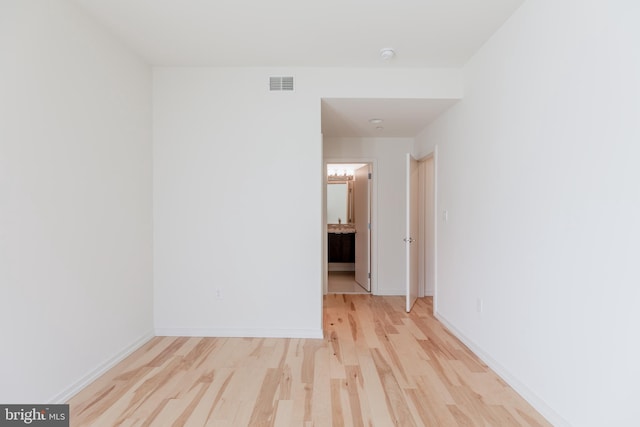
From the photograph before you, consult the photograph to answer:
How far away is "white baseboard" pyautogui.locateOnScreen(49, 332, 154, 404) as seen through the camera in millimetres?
2008

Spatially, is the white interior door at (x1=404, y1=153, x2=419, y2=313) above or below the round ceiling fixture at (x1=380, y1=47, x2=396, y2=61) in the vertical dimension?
below

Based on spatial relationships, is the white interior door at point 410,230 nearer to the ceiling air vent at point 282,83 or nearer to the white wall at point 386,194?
the white wall at point 386,194

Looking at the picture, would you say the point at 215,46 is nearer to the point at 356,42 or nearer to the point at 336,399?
the point at 356,42

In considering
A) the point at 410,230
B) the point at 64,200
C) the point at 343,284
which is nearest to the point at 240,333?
the point at 64,200

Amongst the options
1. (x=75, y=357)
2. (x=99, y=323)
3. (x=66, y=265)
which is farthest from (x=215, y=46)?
(x=75, y=357)

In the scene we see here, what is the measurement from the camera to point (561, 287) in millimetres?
1757

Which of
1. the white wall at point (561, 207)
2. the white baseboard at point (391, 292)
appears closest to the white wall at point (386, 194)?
the white baseboard at point (391, 292)

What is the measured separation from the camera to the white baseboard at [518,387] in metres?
1.79

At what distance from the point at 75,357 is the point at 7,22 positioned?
80.7 inches

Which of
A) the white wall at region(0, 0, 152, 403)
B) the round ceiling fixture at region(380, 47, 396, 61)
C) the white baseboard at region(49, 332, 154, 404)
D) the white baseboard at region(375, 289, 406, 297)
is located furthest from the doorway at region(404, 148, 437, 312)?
the white wall at region(0, 0, 152, 403)

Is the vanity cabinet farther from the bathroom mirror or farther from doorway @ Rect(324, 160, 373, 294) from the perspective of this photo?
the bathroom mirror

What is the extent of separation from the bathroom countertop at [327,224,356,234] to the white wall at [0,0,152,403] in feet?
13.2

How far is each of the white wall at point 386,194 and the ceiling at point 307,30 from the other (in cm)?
145

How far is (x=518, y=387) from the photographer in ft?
6.91
